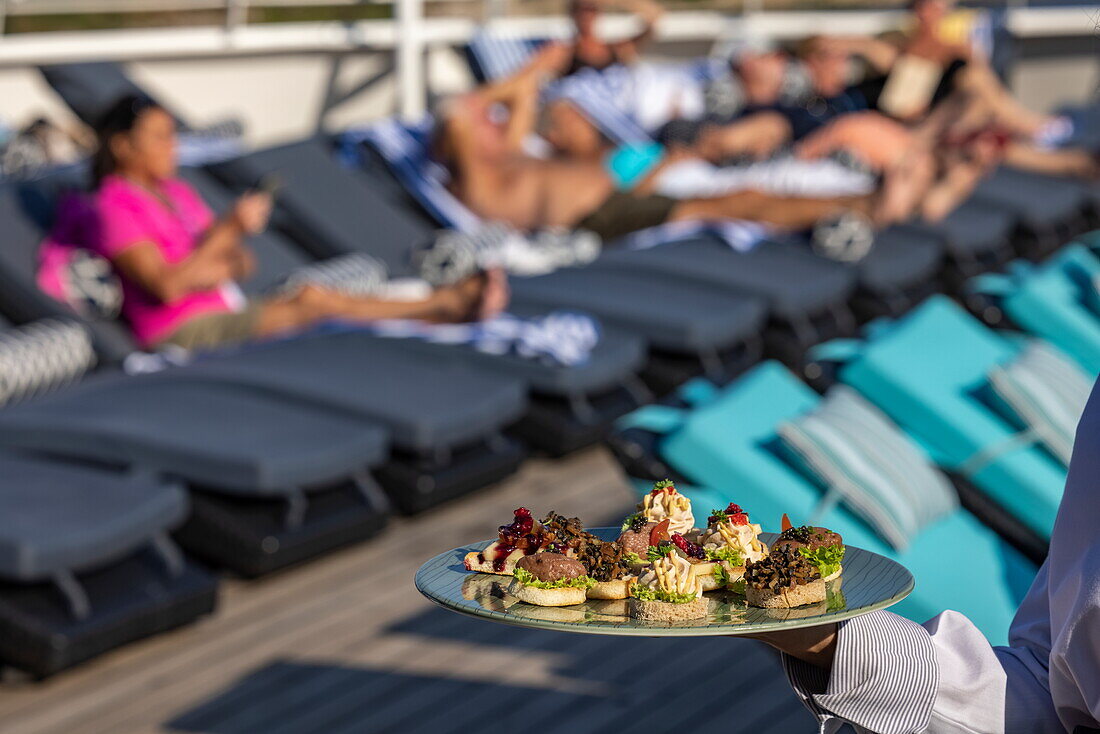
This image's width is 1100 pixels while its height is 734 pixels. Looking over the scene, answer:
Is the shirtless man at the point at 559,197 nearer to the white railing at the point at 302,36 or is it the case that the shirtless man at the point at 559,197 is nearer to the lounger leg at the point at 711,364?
the lounger leg at the point at 711,364

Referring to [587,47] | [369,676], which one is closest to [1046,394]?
[369,676]

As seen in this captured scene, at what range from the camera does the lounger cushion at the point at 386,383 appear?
13.2 ft

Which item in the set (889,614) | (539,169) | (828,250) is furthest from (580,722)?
(539,169)

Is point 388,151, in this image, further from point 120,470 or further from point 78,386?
point 120,470

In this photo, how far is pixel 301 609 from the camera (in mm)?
3703

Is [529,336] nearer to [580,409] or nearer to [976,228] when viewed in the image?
[580,409]

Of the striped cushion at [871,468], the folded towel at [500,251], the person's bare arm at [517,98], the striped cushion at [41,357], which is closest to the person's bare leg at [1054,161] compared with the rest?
the person's bare arm at [517,98]

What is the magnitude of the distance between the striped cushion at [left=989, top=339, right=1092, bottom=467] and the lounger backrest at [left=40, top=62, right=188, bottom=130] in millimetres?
5584

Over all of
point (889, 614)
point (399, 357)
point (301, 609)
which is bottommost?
point (301, 609)

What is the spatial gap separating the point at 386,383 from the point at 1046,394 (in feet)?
5.96

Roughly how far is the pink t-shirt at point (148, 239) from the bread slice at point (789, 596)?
368 centimetres

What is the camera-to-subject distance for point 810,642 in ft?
4.82

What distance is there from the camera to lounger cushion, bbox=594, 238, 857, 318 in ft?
18.4

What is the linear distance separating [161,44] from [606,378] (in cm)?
567
